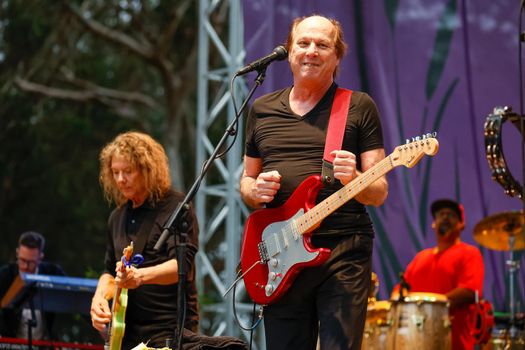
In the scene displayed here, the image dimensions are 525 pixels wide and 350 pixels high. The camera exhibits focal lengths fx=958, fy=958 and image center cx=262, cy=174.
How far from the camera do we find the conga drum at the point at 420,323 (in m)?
7.94

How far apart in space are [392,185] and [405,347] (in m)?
1.66

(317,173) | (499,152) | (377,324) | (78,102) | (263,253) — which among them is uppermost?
(78,102)

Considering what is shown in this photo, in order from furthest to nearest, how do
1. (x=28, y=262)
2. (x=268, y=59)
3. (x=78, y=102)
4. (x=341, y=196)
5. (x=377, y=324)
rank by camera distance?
(x=78, y=102)
(x=28, y=262)
(x=377, y=324)
(x=268, y=59)
(x=341, y=196)

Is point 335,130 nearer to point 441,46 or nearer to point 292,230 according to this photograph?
point 292,230

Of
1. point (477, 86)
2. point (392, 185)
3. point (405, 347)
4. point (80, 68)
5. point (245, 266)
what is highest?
point (80, 68)

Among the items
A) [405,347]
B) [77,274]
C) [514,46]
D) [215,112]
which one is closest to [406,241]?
[405,347]

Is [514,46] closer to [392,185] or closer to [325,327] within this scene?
[392,185]

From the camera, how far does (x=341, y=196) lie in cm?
458

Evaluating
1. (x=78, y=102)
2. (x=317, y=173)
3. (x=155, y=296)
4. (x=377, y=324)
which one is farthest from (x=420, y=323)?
(x=78, y=102)

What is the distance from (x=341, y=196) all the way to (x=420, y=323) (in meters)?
3.65

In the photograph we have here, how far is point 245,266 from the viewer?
5.00m

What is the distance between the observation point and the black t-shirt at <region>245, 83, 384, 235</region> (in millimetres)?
4742

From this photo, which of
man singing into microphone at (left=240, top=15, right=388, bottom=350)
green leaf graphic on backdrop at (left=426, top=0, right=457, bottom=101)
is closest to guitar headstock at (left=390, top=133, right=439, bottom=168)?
man singing into microphone at (left=240, top=15, right=388, bottom=350)

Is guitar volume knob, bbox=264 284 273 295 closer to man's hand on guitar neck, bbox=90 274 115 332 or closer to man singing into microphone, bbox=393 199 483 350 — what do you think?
man's hand on guitar neck, bbox=90 274 115 332
